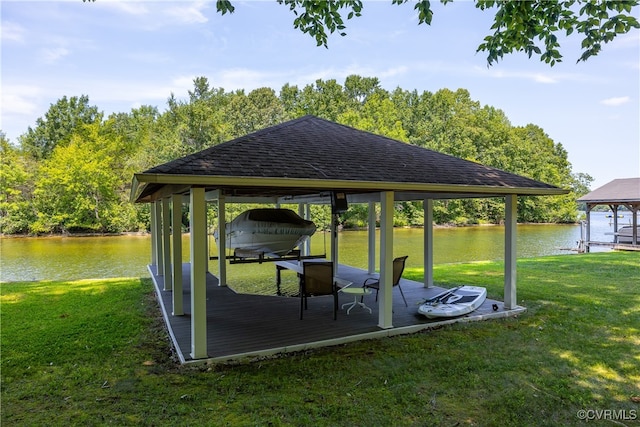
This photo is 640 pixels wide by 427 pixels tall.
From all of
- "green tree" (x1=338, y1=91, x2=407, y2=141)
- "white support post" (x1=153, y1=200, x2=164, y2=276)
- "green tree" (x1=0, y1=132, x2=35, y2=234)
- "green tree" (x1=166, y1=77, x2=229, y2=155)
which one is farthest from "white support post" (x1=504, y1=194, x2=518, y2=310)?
"green tree" (x1=0, y1=132, x2=35, y2=234)

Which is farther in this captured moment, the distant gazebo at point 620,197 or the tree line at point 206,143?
the tree line at point 206,143

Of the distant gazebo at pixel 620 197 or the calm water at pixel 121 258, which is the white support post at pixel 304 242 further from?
the distant gazebo at pixel 620 197

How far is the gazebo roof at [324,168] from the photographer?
13.8 ft

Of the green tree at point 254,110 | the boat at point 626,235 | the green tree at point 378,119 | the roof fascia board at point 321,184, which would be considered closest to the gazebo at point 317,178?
the roof fascia board at point 321,184

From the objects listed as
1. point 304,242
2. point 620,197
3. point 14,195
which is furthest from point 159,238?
point 14,195

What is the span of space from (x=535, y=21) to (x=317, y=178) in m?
3.00

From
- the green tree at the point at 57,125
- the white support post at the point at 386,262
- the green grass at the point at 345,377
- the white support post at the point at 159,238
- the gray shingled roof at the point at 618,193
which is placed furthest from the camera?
the green tree at the point at 57,125

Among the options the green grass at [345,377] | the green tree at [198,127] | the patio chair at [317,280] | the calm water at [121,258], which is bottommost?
the calm water at [121,258]

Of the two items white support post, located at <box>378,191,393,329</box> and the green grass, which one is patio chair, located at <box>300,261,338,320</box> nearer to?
white support post, located at <box>378,191,393,329</box>

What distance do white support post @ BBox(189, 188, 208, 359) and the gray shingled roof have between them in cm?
1871

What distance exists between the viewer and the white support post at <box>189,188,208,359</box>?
169 inches

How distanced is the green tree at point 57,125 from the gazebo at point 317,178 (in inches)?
1318

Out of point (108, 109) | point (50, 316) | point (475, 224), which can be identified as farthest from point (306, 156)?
point (108, 109)

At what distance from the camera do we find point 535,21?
429cm
